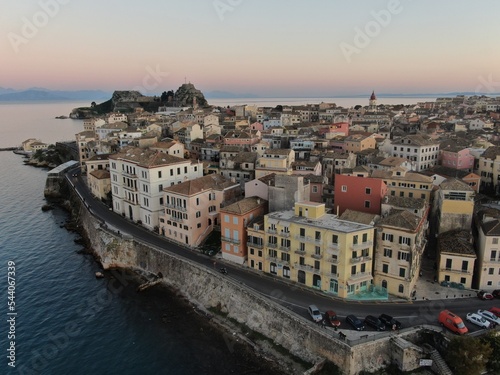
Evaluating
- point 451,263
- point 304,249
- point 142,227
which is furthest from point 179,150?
point 451,263

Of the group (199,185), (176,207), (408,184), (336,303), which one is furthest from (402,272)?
(176,207)

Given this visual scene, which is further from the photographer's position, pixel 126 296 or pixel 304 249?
pixel 126 296

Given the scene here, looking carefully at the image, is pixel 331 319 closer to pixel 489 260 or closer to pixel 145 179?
pixel 489 260

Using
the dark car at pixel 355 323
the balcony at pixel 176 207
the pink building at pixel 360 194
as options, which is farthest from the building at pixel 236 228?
the dark car at pixel 355 323

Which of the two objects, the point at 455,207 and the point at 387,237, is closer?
the point at 387,237

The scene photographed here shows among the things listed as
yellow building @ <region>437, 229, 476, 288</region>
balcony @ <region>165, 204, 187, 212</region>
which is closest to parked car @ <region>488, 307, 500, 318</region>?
yellow building @ <region>437, 229, 476, 288</region>

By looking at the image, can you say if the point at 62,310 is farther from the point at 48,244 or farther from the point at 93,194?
the point at 93,194
